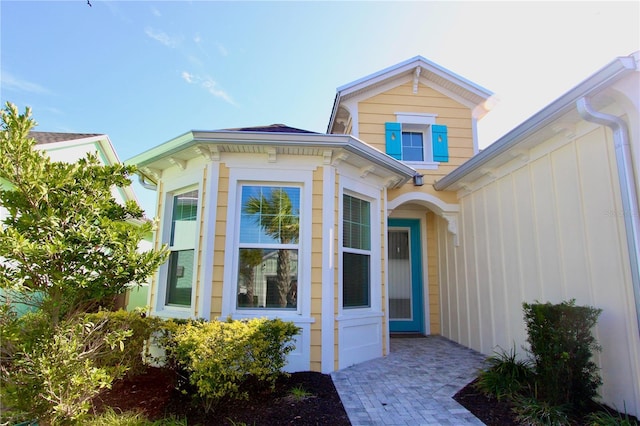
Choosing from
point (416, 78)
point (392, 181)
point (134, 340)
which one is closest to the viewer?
point (134, 340)

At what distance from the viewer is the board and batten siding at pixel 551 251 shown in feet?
9.85

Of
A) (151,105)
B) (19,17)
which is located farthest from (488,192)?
(151,105)

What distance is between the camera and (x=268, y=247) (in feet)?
14.1

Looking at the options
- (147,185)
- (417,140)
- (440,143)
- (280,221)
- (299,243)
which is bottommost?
(299,243)

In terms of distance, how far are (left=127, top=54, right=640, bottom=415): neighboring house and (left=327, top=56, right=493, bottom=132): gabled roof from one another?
2258mm

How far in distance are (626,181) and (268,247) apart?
374 cm

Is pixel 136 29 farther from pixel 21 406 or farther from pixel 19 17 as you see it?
pixel 21 406

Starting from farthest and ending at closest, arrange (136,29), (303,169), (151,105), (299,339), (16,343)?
1. (151,105)
2. (136,29)
3. (303,169)
4. (299,339)
5. (16,343)

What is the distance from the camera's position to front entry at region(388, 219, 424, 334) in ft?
22.6

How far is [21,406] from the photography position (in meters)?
2.43

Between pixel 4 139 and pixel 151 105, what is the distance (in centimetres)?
702

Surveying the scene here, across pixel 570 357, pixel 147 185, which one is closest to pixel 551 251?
pixel 570 357

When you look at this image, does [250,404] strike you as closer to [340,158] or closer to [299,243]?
[299,243]

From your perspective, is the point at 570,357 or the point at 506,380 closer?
the point at 570,357
